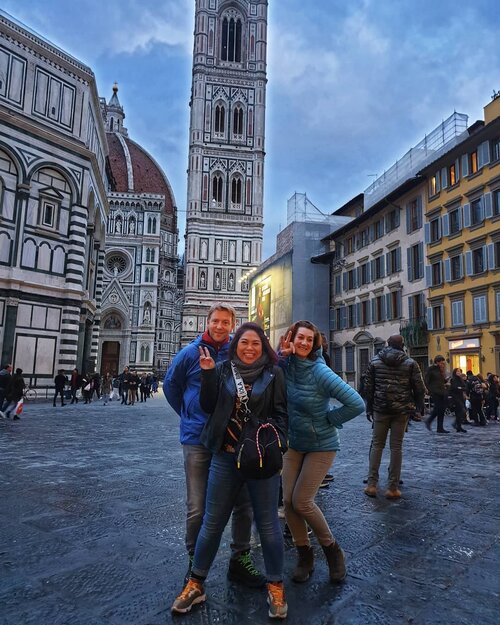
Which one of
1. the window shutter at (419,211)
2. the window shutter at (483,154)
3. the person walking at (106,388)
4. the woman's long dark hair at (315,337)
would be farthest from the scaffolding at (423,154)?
the woman's long dark hair at (315,337)

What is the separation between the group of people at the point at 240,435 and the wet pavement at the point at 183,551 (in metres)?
0.17

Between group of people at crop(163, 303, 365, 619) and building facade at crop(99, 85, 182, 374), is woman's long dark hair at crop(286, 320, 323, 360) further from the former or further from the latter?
building facade at crop(99, 85, 182, 374)

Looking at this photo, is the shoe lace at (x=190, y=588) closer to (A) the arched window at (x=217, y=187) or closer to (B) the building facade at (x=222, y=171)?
(B) the building facade at (x=222, y=171)

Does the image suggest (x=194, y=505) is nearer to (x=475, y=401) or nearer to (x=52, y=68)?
(x=475, y=401)

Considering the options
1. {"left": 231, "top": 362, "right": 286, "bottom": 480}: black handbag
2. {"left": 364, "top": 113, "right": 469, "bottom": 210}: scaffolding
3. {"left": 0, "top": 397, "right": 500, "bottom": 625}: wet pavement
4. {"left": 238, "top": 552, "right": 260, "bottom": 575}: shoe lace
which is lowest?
{"left": 0, "top": 397, "right": 500, "bottom": 625}: wet pavement

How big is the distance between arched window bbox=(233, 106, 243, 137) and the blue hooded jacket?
66754mm

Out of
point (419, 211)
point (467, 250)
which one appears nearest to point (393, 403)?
point (467, 250)

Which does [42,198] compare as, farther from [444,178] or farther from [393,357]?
[393,357]

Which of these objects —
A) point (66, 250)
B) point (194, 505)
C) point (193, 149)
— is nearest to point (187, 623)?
point (194, 505)

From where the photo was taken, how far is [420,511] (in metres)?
4.69

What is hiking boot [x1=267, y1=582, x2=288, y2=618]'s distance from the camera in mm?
2584

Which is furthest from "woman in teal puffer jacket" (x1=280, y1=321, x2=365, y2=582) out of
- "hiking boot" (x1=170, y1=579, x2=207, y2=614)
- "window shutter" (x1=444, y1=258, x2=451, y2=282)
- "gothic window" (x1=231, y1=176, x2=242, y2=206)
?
"gothic window" (x1=231, y1=176, x2=242, y2=206)

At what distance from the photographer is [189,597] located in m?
2.66

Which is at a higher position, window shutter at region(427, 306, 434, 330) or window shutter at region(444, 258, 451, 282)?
window shutter at region(444, 258, 451, 282)
